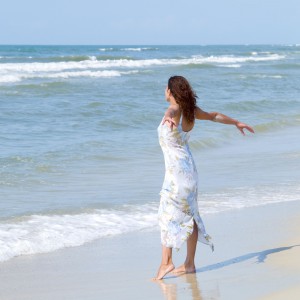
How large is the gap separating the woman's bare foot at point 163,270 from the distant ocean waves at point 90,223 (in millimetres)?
1191

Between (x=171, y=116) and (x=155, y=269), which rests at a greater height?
(x=171, y=116)

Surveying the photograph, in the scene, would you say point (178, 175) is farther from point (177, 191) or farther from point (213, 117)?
point (213, 117)

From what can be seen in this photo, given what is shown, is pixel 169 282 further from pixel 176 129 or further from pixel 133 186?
pixel 133 186

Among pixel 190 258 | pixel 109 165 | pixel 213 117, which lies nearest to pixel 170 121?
pixel 213 117

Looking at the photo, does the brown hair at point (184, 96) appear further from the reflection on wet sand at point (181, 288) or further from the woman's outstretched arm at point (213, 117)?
the reflection on wet sand at point (181, 288)

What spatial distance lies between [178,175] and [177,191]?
0.36 feet

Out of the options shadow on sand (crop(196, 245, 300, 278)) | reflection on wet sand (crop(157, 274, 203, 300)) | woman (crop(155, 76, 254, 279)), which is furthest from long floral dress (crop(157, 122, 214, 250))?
shadow on sand (crop(196, 245, 300, 278))

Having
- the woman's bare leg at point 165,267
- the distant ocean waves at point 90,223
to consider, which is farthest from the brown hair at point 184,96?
the distant ocean waves at point 90,223

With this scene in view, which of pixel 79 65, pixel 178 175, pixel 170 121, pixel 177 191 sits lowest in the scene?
pixel 79 65

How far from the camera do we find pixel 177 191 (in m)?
5.11

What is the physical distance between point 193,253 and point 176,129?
2.91 feet

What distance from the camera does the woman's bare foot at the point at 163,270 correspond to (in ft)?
16.5

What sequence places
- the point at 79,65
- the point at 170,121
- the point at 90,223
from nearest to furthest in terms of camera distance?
the point at 170,121 < the point at 90,223 < the point at 79,65

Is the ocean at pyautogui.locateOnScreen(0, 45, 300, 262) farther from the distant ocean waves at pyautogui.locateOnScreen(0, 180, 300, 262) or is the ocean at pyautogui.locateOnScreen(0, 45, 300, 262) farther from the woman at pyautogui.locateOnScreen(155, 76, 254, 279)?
the woman at pyautogui.locateOnScreen(155, 76, 254, 279)
